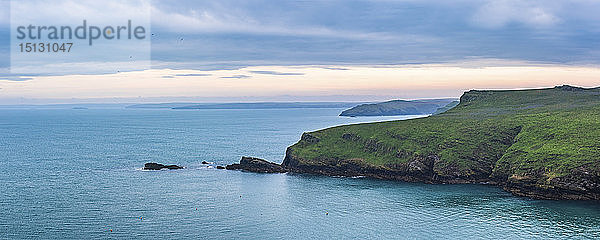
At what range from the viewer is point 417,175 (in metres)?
155

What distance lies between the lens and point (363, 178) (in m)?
159

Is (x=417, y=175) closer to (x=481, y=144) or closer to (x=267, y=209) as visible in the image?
(x=481, y=144)

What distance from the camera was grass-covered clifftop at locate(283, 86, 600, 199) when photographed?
130m

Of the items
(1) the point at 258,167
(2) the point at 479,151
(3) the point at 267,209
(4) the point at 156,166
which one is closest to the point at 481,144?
(2) the point at 479,151

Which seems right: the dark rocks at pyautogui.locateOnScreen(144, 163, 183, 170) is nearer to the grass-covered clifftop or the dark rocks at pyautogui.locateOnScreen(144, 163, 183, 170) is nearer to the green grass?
the grass-covered clifftop

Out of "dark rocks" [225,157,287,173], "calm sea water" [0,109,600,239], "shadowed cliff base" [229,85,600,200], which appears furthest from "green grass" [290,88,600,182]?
"calm sea water" [0,109,600,239]

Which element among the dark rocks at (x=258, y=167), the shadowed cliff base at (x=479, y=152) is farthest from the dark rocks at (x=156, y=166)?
the shadowed cliff base at (x=479, y=152)

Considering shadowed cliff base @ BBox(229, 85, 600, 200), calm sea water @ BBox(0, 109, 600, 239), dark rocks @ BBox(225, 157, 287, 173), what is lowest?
calm sea water @ BBox(0, 109, 600, 239)

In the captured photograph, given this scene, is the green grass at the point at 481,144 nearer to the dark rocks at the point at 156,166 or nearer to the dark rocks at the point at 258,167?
the dark rocks at the point at 258,167

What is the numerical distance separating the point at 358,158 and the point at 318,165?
43.1ft

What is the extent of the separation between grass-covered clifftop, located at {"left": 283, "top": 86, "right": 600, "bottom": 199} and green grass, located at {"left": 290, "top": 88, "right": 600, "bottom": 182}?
0.74 ft

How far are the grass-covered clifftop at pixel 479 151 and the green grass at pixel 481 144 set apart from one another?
0.74 ft

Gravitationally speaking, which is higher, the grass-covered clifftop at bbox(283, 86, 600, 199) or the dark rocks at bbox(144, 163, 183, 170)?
the grass-covered clifftop at bbox(283, 86, 600, 199)

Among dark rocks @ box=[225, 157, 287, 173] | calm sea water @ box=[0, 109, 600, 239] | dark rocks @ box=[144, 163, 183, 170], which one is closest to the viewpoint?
calm sea water @ box=[0, 109, 600, 239]
